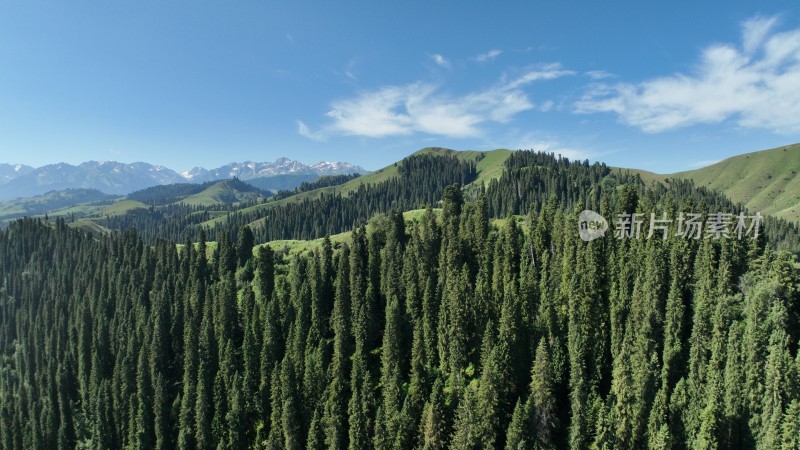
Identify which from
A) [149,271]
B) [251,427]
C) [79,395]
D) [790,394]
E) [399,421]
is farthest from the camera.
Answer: [149,271]

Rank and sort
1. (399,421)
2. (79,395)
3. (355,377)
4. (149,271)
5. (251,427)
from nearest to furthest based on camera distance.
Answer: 1. (399,421)
2. (355,377)
3. (251,427)
4. (79,395)
5. (149,271)

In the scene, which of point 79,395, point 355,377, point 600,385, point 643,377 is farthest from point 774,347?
point 79,395

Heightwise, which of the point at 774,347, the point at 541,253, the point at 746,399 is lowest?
the point at 746,399

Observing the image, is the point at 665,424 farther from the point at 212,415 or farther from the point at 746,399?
the point at 212,415

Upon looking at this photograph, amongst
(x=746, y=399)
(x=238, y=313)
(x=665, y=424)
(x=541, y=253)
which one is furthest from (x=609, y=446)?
(x=238, y=313)

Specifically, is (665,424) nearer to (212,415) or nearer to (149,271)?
(212,415)

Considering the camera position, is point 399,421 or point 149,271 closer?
point 399,421

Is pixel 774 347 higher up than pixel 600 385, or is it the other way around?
pixel 774 347
